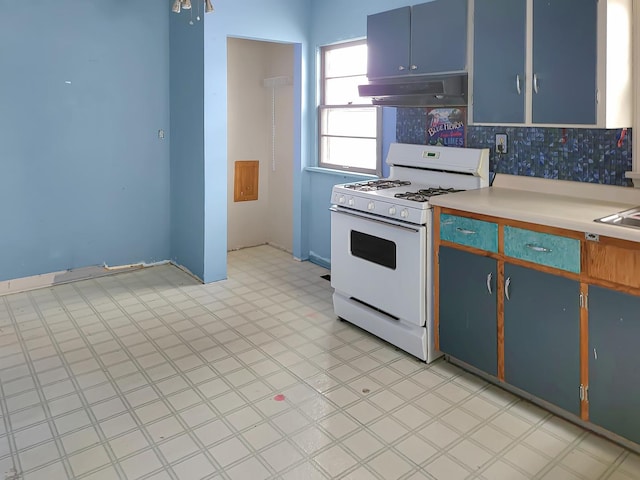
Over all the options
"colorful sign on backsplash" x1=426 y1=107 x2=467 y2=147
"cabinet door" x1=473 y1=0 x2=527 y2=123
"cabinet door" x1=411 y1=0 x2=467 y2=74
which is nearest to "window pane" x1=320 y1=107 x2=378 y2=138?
"colorful sign on backsplash" x1=426 y1=107 x2=467 y2=147

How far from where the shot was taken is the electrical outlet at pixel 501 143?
3137 mm

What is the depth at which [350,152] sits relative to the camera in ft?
15.3

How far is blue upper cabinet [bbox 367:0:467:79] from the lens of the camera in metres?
3.04

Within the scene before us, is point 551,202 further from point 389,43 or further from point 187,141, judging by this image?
point 187,141

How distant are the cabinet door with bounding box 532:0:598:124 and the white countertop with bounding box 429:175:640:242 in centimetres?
41

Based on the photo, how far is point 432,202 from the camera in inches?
111

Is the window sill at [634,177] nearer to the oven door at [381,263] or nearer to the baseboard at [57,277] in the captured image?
the oven door at [381,263]

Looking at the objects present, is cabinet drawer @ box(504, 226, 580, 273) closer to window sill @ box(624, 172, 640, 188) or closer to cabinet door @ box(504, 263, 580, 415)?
cabinet door @ box(504, 263, 580, 415)

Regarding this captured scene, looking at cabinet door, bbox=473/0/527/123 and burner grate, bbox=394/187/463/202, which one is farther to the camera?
burner grate, bbox=394/187/463/202

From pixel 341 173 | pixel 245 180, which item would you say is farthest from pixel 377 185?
pixel 245 180

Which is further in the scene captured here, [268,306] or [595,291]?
[268,306]

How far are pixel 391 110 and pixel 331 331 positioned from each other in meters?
1.76

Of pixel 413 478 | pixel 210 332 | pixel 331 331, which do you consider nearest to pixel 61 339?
pixel 210 332

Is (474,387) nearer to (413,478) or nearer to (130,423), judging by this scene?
(413,478)
